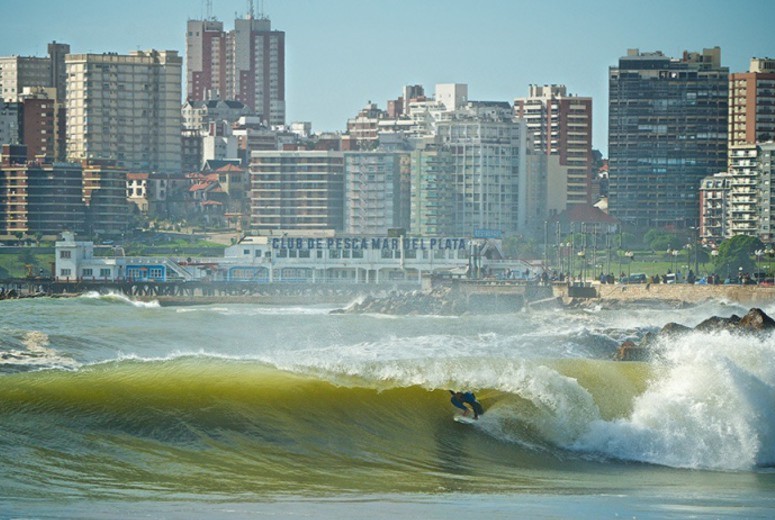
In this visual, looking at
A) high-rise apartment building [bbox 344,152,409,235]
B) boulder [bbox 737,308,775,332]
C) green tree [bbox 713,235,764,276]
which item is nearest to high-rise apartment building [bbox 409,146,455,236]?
high-rise apartment building [bbox 344,152,409,235]

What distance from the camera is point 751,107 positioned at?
140 metres

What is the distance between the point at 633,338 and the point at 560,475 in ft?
69.8

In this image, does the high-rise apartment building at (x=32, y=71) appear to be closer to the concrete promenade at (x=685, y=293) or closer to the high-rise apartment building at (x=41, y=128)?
the high-rise apartment building at (x=41, y=128)

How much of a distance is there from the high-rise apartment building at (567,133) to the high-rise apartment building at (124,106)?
32114 millimetres

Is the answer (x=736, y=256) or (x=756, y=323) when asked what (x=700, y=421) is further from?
(x=736, y=256)

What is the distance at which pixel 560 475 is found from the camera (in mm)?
21141

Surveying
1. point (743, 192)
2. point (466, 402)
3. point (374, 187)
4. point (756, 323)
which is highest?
point (374, 187)

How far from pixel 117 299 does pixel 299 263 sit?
16.0 meters

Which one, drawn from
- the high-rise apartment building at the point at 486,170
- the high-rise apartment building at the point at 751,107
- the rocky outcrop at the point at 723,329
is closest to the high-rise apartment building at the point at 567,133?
the high-rise apartment building at the point at 486,170

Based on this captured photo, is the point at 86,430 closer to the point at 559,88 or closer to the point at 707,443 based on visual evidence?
the point at 707,443

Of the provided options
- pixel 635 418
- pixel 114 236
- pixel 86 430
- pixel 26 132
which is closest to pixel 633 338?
pixel 635 418

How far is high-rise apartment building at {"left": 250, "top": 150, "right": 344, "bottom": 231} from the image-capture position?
13325 centimetres

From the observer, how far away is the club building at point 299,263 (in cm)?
9038

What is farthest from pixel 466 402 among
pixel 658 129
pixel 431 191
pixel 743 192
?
pixel 658 129
